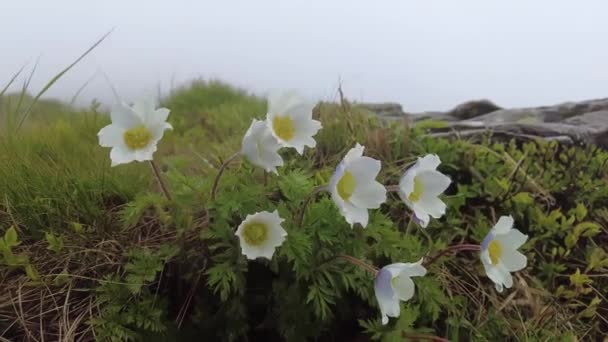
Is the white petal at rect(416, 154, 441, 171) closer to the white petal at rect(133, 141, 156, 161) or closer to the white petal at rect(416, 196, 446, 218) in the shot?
the white petal at rect(416, 196, 446, 218)

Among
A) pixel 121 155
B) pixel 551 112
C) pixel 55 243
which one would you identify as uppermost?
pixel 121 155

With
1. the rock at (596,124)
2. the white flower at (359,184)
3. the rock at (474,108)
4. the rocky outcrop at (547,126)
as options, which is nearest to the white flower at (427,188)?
the white flower at (359,184)

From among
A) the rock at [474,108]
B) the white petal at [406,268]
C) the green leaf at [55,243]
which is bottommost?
the rock at [474,108]

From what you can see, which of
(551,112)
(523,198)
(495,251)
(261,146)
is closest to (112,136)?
(261,146)

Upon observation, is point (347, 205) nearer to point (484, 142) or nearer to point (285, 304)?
point (285, 304)

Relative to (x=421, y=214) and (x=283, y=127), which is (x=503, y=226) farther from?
(x=283, y=127)

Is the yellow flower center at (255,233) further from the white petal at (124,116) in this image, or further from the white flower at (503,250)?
the white flower at (503,250)

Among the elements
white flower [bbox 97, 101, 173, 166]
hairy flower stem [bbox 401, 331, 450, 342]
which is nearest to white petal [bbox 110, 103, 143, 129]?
white flower [bbox 97, 101, 173, 166]

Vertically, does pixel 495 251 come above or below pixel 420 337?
above
